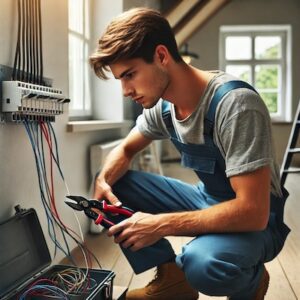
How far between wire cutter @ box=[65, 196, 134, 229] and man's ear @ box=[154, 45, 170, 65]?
46cm

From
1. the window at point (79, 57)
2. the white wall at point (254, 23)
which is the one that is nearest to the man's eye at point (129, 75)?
the window at point (79, 57)

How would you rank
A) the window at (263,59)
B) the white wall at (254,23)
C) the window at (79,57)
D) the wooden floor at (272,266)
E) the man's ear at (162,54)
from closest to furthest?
the man's ear at (162,54) → the wooden floor at (272,266) → the window at (79,57) → the white wall at (254,23) → the window at (263,59)

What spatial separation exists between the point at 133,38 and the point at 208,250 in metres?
0.61

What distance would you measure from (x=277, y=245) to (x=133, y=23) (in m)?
0.80

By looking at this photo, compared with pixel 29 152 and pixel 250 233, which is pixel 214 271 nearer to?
pixel 250 233

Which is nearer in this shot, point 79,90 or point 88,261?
point 88,261

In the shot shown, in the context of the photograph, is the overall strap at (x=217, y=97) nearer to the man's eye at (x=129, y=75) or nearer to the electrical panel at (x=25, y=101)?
the man's eye at (x=129, y=75)

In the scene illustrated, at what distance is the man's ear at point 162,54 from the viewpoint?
121 centimetres

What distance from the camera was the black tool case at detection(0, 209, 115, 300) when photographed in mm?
1227

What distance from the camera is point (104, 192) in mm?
1449

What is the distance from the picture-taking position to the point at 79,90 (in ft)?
8.71

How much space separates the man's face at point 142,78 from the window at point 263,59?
19.3ft

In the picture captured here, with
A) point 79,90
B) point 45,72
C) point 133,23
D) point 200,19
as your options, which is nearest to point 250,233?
point 133,23

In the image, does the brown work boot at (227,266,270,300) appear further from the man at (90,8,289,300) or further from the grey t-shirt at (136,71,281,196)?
the grey t-shirt at (136,71,281,196)
